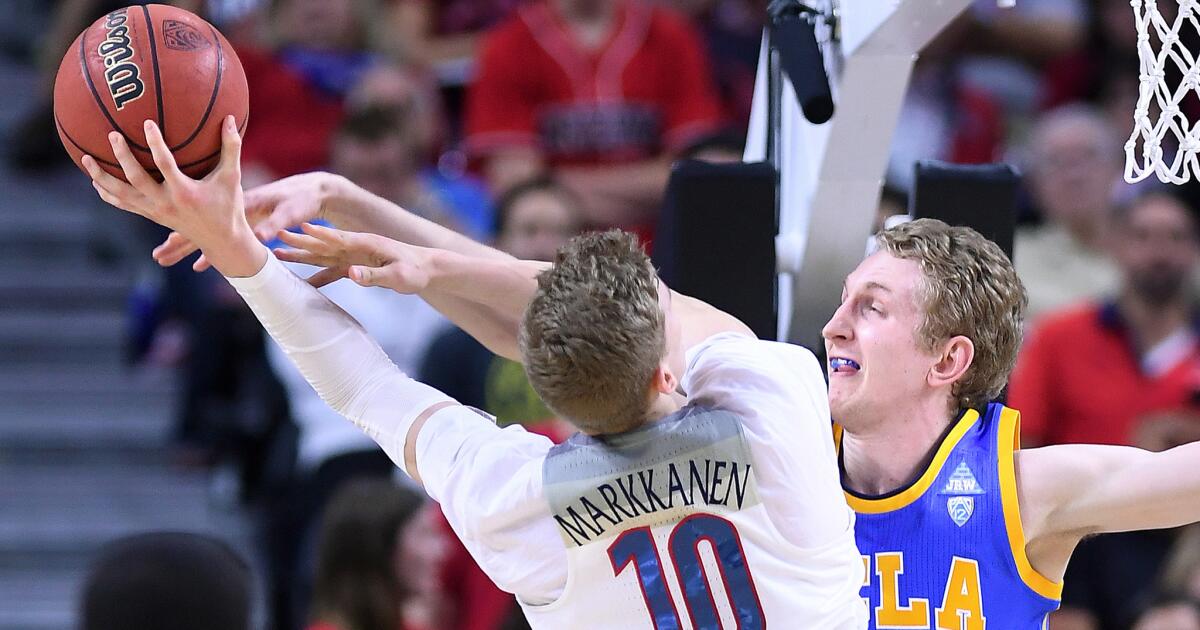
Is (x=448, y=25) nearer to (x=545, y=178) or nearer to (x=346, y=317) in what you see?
(x=545, y=178)

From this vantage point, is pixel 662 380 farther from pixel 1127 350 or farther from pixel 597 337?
pixel 1127 350

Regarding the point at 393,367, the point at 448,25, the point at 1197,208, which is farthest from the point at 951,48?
the point at 393,367

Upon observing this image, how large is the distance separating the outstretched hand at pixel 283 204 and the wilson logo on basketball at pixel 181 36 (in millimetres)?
363

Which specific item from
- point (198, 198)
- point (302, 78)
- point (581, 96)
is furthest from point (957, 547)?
point (302, 78)

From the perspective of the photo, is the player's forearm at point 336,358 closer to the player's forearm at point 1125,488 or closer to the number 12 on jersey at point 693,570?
the number 12 on jersey at point 693,570

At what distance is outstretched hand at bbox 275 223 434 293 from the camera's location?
3330 mm

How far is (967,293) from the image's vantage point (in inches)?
139

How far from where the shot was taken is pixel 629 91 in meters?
7.64

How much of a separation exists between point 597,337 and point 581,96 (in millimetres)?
4792

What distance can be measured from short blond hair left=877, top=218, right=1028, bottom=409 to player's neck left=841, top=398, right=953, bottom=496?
0.31 feet

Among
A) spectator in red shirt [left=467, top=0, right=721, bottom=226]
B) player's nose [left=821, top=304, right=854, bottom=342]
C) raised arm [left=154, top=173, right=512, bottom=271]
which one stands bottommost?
spectator in red shirt [left=467, top=0, right=721, bottom=226]

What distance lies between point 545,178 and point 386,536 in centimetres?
182

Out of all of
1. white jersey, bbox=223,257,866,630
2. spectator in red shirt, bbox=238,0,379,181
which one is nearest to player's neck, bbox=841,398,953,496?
white jersey, bbox=223,257,866,630

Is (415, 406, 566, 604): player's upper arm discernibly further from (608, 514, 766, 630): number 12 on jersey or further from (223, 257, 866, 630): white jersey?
(608, 514, 766, 630): number 12 on jersey
